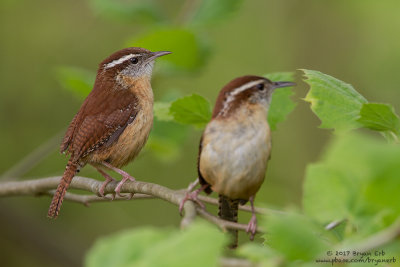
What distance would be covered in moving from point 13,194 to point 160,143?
1.44 m

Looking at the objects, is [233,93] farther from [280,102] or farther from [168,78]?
[168,78]

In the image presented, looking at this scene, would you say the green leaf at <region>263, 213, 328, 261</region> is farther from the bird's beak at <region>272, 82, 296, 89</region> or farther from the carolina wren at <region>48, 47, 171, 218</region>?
the carolina wren at <region>48, 47, 171, 218</region>

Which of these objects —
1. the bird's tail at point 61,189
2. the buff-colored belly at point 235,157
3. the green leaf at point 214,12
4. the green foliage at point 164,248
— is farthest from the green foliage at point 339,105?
the green leaf at point 214,12

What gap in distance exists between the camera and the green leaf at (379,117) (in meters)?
2.37

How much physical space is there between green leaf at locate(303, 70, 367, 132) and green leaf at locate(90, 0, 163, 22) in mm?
2978

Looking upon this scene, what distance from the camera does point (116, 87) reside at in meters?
4.38

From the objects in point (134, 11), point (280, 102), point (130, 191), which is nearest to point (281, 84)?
point (280, 102)

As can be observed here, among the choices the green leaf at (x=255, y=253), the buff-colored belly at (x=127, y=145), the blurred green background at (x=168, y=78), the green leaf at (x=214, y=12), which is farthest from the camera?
the blurred green background at (x=168, y=78)

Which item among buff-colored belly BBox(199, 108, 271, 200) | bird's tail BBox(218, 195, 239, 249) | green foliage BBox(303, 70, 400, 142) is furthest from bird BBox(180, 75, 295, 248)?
green foliage BBox(303, 70, 400, 142)

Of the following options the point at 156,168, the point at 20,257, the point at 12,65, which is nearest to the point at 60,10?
the point at 12,65

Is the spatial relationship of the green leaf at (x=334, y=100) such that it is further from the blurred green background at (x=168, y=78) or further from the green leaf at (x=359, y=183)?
the blurred green background at (x=168, y=78)

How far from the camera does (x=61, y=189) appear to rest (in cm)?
363

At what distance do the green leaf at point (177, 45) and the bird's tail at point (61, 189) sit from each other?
1.40 m

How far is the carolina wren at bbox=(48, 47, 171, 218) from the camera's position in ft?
12.7
